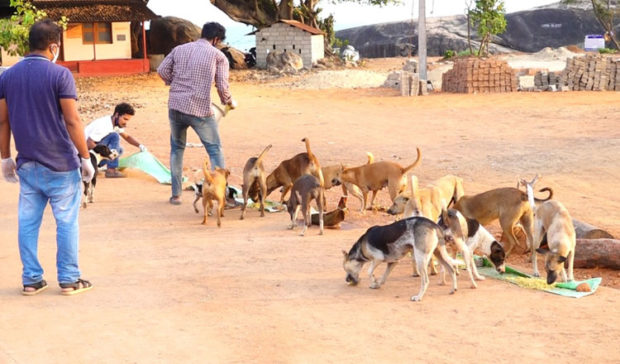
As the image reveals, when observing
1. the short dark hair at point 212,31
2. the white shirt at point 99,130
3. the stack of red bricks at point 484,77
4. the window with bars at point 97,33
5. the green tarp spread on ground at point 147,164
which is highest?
the window with bars at point 97,33

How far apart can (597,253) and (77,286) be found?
16.2 feet

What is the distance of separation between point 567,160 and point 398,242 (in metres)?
8.99

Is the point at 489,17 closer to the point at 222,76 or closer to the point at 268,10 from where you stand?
the point at 268,10

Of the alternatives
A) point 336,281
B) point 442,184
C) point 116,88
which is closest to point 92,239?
point 336,281

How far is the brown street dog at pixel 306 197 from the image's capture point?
9891 mm

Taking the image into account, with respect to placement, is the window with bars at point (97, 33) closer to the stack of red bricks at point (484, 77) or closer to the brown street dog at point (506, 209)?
the stack of red bricks at point (484, 77)

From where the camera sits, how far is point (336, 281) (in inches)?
312

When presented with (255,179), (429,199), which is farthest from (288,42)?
(429,199)

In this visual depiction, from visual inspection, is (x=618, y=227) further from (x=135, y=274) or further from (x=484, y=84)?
(x=484, y=84)

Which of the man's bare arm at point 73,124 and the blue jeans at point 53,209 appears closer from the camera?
the man's bare arm at point 73,124

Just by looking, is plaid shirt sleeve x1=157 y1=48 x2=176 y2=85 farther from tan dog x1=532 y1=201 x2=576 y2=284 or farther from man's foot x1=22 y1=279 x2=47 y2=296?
tan dog x1=532 y1=201 x2=576 y2=284

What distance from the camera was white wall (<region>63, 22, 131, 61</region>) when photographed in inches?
1404

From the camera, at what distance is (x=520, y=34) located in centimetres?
4988

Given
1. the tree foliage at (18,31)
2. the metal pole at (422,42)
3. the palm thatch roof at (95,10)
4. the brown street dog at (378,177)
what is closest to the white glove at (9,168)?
the brown street dog at (378,177)
